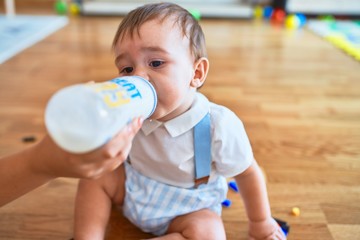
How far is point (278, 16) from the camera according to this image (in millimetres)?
2893

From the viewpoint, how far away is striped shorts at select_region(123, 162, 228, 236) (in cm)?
71

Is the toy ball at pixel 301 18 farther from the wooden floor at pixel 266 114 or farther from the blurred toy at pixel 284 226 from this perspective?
the blurred toy at pixel 284 226

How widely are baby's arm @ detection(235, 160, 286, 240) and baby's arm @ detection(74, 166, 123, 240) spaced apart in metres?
0.24

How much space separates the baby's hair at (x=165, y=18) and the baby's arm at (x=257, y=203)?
0.23 metres

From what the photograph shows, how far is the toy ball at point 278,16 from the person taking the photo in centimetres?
288

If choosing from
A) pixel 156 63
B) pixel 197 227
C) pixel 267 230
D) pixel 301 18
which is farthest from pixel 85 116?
pixel 301 18

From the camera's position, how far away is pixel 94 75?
161 centimetres

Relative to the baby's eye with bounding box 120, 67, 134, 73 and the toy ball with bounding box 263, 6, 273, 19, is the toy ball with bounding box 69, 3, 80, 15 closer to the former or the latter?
the toy ball with bounding box 263, 6, 273, 19

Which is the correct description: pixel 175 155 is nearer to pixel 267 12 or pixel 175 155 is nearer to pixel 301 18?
pixel 301 18

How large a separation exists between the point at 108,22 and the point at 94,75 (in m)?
1.25

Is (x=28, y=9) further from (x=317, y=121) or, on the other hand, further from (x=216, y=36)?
(x=317, y=121)

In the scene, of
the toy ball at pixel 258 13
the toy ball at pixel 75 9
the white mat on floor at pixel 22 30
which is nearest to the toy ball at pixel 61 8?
the toy ball at pixel 75 9

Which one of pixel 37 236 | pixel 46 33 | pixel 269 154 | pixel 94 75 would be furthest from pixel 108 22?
pixel 37 236

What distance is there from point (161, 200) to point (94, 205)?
13cm
